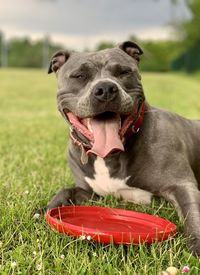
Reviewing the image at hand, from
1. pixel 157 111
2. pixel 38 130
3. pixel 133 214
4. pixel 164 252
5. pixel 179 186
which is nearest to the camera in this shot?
pixel 164 252

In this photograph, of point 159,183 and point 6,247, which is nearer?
point 6,247

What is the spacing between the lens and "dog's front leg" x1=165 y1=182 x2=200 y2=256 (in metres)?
3.41

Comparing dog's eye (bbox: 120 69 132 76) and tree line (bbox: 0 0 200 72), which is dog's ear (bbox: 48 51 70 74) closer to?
dog's eye (bbox: 120 69 132 76)

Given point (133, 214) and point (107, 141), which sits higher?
point (107, 141)

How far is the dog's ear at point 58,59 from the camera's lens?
4.57 meters

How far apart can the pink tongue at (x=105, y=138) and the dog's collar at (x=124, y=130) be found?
6 centimetres

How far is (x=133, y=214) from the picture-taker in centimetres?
382

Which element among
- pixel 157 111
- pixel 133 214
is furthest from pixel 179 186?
pixel 157 111

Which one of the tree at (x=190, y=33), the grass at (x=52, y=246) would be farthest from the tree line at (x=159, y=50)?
the grass at (x=52, y=246)

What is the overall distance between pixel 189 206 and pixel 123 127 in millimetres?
740

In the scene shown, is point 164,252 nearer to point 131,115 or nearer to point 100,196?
point 131,115

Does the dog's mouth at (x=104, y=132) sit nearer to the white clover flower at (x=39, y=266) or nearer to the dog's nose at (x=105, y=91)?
the dog's nose at (x=105, y=91)

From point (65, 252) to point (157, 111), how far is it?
1.76m

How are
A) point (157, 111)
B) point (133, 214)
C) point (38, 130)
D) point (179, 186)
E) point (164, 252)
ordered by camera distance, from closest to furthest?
1. point (164, 252)
2. point (133, 214)
3. point (179, 186)
4. point (157, 111)
5. point (38, 130)
